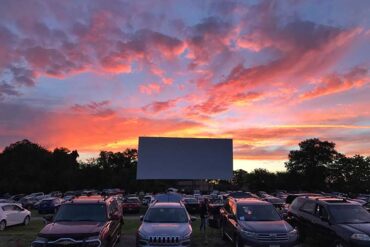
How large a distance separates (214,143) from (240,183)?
3225 inches

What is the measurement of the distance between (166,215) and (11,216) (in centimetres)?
1299

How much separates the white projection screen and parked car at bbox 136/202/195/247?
128ft

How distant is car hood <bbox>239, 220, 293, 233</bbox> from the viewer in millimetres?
12359

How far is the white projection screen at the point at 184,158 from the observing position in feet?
174

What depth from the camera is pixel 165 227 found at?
12.2 meters

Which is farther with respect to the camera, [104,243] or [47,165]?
[47,165]

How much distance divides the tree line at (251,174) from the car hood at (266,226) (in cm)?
9014

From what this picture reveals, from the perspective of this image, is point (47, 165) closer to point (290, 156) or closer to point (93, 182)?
point (93, 182)

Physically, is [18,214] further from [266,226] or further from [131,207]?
[266,226]

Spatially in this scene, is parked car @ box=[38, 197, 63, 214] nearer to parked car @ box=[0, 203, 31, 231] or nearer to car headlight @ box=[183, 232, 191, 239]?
parked car @ box=[0, 203, 31, 231]

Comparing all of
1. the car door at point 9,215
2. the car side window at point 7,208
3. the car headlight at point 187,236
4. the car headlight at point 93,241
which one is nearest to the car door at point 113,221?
the car headlight at point 93,241

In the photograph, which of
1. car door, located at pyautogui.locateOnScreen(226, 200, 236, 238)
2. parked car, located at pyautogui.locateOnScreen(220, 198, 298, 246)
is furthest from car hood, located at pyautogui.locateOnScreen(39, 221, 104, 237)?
car door, located at pyautogui.locateOnScreen(226, 200, 236, 238)

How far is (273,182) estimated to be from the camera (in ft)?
373

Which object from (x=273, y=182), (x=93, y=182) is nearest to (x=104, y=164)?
(x=93, y=182)
